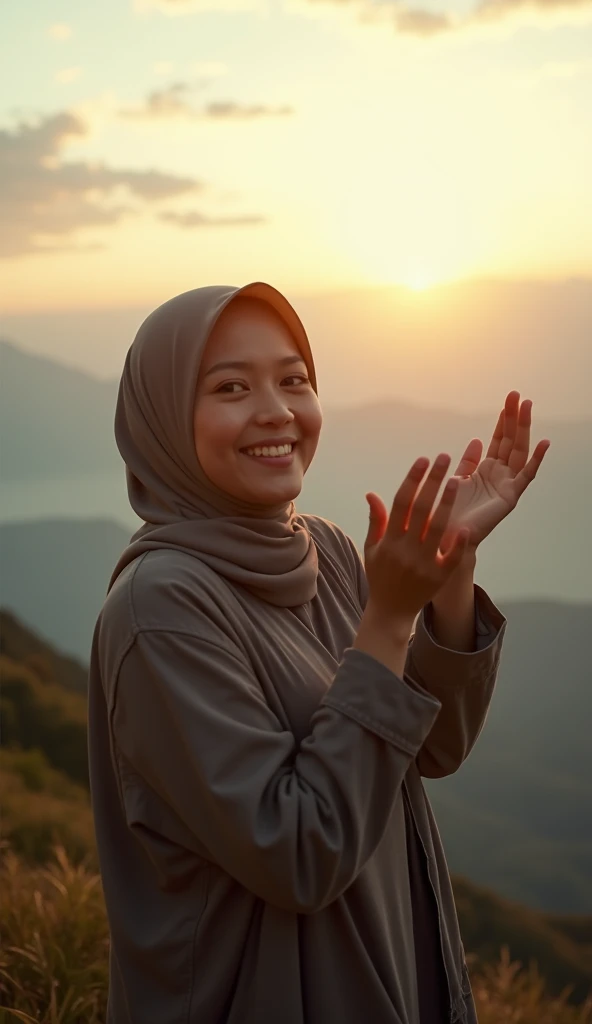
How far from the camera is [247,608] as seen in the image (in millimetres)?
1562

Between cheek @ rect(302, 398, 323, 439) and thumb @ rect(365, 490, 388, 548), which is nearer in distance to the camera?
thumb @ rect(365, 490, 388, 548)

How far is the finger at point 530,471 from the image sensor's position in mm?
1691

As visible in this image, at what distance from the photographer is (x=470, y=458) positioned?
1805mm

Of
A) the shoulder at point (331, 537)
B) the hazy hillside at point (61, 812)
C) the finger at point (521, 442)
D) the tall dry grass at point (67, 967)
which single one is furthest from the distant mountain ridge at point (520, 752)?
the finger at point (521, 442)

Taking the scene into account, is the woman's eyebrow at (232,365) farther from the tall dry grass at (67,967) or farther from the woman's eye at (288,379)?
the tall dry grass at (67,967)

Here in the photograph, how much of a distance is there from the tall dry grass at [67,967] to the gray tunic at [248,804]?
1.20m

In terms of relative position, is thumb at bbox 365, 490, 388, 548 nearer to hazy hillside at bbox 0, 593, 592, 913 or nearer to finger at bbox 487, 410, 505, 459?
finger at bbox 487, 410, 505, 459

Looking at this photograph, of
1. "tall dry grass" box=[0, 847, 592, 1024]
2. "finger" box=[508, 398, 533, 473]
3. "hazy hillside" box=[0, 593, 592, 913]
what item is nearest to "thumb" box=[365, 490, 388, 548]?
"finger" box=[508, 398, 533, 473]

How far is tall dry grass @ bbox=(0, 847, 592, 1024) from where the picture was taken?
2.78 meters

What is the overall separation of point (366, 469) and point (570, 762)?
6456 mm

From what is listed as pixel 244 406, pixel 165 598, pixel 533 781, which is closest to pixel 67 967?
pixel 165 598

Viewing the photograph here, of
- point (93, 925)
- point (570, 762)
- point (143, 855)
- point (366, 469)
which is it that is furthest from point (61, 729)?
point (570, 762)

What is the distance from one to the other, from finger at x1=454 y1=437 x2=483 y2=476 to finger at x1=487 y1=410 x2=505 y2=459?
0.02 metres

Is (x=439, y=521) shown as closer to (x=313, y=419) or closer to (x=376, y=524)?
(x=376, y=524)
